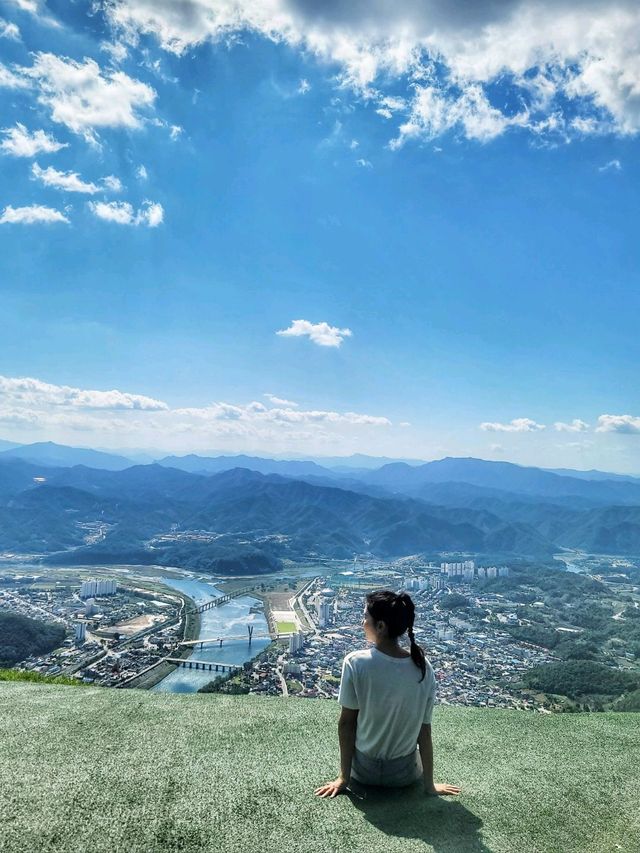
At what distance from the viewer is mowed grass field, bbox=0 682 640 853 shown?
1.59 meters

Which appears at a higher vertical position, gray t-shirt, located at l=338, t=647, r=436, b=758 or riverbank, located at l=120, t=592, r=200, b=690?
gray t-shirt, located at l=338, t=647, r=436, b=758

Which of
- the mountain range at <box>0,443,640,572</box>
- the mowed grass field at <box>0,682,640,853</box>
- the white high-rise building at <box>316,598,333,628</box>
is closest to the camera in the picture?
the mowed grass field at <box>0,682,640,853</box>

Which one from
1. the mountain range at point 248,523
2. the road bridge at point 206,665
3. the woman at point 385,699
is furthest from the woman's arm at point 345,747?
the mountain range at point 248,523

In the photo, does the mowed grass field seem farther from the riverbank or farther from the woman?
the riverbank

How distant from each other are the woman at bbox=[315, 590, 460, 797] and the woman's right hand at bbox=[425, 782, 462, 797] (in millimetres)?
102

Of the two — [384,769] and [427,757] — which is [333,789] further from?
[427,757]

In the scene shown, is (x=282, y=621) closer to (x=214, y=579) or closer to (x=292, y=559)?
(x=214, y=579)

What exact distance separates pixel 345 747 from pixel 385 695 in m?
0.26

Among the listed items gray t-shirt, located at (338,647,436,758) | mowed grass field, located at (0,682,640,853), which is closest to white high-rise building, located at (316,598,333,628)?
mowed grass field, located at (0,682,640,853)

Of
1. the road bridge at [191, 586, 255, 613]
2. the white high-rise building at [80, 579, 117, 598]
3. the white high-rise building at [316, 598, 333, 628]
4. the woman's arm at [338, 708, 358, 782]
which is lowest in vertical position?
the road bridge at [191, 586, 255, 613]

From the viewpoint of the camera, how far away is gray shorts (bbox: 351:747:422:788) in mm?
1812

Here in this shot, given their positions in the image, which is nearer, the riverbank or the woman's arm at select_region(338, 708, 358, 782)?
the woman's arm at select_region(338, 708, 358, 782)

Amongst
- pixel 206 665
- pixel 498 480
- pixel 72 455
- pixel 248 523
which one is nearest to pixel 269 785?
pixel 206 665

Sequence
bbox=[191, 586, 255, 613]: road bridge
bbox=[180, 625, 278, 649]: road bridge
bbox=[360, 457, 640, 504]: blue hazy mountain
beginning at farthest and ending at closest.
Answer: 1. bbox=[360, 457, 640, 504]: blue hazy mountain
2. bbox=[191, 586, 255, 613]: road bridge
3. bbox=[180, 625, 278, 649]: road bridge
